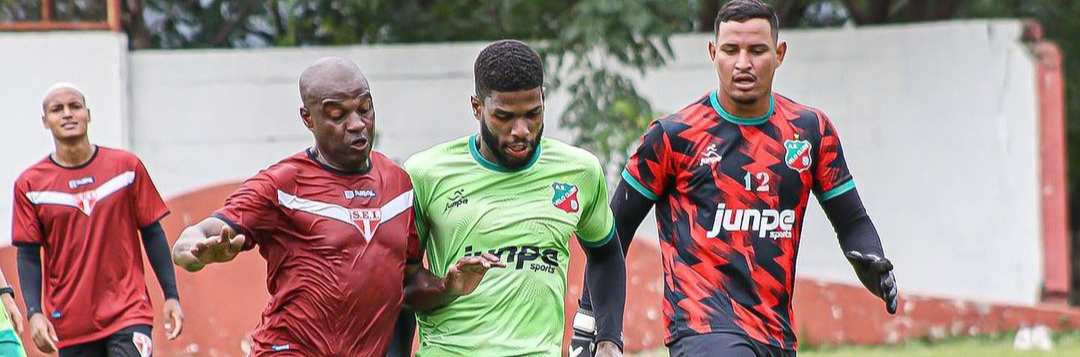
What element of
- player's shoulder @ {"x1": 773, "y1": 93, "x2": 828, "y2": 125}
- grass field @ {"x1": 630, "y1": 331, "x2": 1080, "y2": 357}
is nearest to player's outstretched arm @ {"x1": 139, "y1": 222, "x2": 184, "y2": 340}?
player's shoulder @ {"x1": 773, "y1": 93, "x2": 828, "y2": 125}

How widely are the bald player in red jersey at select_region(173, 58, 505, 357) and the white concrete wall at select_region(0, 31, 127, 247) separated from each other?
27.1ft

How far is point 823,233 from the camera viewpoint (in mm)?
14516

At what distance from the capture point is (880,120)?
14.4 metres

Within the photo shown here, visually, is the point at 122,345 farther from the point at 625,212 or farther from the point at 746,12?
the point at 746,12

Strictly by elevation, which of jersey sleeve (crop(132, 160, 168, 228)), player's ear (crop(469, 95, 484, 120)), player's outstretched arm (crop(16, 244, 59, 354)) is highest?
player's ear (crop(469, 95, 484, 120))

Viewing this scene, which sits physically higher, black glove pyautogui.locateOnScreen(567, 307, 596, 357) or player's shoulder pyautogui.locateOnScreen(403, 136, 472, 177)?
player's shoulder pyautogui.locateOnScreen(403, 136, 472, 177)

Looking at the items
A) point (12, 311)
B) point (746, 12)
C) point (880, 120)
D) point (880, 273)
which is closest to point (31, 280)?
point (12, 311)

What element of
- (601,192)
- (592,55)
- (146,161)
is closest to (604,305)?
(601,192)

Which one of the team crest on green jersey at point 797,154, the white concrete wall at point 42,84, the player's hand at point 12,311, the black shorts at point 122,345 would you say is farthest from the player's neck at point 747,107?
the white concrete wall at point 42,84

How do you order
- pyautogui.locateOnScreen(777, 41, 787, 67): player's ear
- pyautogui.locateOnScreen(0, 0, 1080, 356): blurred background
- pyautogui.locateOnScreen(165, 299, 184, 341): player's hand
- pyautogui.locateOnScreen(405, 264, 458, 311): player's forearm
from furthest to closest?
1. pyautogui.locateOnScreen(0, 0, 1080, 356): blurred background
2. pyautogui.locateOnScreen(165, 299, 184, 341): player's hand
3. pyautogui.locateOnScreen(777, 41, 787, 67): player's ear
4. pyautogui.locateOnScreen(405, 264, 458, 311): player's forearm

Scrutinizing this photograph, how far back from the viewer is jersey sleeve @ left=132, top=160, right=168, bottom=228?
855 cm

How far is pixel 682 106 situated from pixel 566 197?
326 inches

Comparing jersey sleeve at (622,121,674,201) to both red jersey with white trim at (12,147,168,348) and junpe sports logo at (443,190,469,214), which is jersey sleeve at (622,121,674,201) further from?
red jersey with white trim at (12,147,168,348)

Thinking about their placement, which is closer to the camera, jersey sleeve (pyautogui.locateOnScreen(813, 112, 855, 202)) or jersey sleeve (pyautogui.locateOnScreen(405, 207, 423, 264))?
jersey sleeve (pyautogui.locateOnScreen(405, 207, 423, 264))
